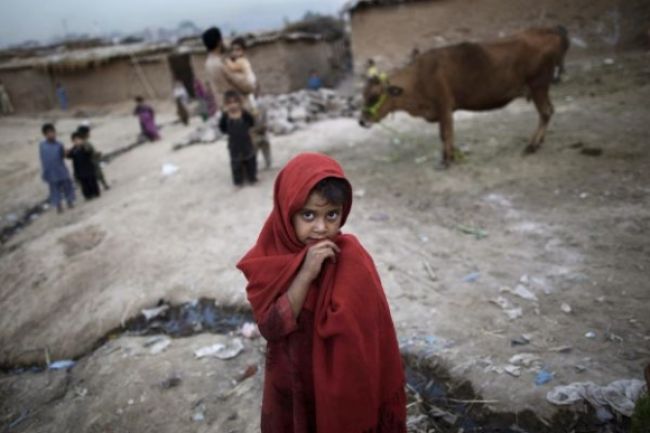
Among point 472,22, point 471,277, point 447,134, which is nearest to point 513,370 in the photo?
point 471,277

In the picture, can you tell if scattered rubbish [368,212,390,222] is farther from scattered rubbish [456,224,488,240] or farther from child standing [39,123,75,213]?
child standing [39,123,75,213]

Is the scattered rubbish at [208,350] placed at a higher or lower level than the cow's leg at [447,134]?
lower

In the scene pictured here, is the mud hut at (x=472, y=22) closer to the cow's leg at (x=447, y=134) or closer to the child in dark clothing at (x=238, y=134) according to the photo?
the cow's leg at (x=447, y=134)

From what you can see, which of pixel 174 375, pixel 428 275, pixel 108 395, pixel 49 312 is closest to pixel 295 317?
pixel 174 375

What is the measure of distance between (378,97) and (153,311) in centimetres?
424

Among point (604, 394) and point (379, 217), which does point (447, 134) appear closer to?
point (379, 217)

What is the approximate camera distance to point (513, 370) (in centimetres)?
248

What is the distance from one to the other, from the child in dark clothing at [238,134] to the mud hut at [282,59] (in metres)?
8.37

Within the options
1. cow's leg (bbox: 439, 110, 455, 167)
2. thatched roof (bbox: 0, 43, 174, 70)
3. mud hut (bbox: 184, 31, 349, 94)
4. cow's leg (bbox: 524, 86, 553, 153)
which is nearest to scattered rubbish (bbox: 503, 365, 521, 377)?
cow's leg (bbox: 439, 110, 455, 167)

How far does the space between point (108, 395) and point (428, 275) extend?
255 cm

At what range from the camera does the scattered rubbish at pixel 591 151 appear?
17.7ft

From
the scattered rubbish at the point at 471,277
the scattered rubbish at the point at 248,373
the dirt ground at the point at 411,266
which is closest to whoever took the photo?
the dirt ground at the point at 411,266

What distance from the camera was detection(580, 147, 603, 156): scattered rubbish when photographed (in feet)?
17.7

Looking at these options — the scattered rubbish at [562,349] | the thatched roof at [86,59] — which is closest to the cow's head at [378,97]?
the scattered rubbish at [562,349]
